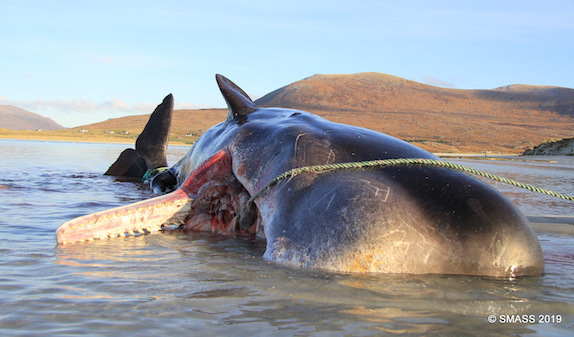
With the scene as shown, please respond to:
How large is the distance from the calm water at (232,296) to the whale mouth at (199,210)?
0.36 metres

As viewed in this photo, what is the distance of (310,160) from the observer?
12.9 feet

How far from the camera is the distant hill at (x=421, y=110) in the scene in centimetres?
6631

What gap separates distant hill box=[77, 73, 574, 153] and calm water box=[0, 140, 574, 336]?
58.7m

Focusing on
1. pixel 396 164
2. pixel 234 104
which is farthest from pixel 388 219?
pixel 234 104

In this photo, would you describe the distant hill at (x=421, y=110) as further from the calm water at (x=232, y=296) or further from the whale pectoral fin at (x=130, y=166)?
the calm water at (x=232, y=296)

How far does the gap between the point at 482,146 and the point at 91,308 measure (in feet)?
185

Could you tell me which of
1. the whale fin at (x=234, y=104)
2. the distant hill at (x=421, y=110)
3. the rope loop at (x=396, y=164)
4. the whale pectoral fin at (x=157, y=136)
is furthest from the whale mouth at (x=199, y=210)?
the distant hill at (x=421, y=110)

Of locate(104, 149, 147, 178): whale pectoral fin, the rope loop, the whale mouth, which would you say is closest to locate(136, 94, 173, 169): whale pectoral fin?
locate(104, 149, 147, 178): whale pectoral fin

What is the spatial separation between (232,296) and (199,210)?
7.60 ft

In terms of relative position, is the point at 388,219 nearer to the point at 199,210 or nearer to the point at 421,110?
the point at 199,210

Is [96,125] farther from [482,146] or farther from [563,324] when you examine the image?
[563,324]

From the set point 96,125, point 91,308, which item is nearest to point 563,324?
point 91,308

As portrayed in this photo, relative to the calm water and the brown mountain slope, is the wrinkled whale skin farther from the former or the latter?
the brown mountain slope

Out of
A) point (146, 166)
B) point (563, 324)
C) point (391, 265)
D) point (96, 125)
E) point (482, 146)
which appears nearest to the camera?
point (563, 324)
